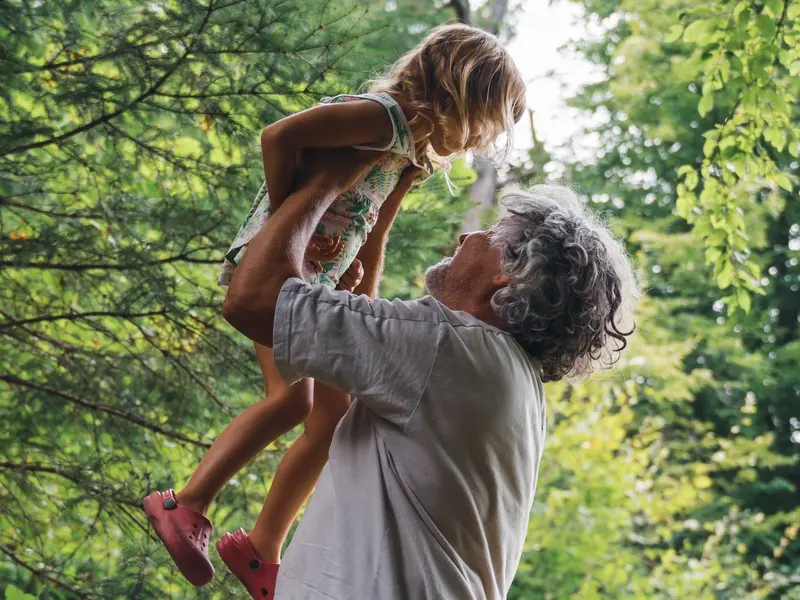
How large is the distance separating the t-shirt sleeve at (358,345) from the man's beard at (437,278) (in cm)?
21

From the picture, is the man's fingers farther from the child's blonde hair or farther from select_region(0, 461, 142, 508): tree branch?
select_region(0, 461, 142, 508): tree branch

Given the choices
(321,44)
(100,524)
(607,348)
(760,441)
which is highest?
(321,44)

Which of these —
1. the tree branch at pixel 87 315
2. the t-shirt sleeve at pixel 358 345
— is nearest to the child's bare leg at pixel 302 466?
the t-shirt sleeve at pixel 358 345

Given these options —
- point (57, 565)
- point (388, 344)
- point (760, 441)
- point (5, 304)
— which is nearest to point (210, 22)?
point (5, 304)

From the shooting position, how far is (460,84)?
64.3 inches

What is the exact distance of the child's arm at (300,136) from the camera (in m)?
1.48

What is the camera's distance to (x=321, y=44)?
2.60m

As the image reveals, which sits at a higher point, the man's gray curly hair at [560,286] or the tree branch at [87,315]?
the man's gray curly hair at [560,286]

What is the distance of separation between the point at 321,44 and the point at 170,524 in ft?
4.89

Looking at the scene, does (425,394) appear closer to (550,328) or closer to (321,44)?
(550,328)

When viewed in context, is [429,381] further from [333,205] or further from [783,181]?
[783,181]

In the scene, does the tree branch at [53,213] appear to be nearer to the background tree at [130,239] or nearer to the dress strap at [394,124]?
the background tree at [130,239]

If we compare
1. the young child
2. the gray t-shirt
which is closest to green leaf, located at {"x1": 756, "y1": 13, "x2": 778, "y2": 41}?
the young child

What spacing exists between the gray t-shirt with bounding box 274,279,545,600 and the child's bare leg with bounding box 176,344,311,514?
0.23 metres
